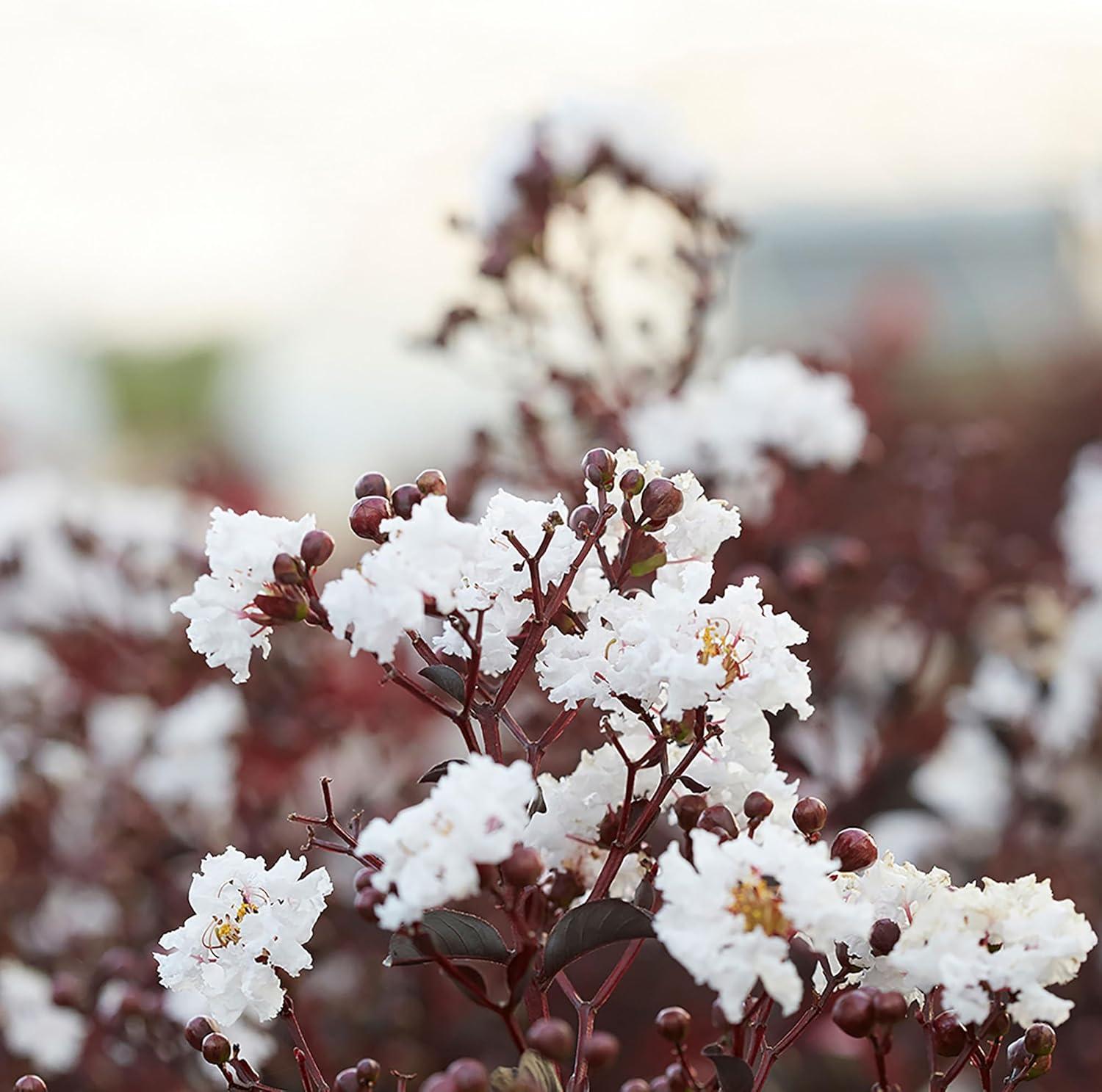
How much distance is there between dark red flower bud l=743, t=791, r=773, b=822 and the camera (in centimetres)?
71

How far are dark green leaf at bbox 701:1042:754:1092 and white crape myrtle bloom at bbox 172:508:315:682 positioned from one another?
330 millimetres

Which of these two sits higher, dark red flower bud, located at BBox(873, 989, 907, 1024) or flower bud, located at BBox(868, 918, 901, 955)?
flower bud, located at BBox(868, 918, 901, 955)

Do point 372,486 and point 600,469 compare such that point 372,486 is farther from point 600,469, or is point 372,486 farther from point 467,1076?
point 467,1076

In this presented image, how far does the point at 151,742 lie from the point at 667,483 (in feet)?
4.08

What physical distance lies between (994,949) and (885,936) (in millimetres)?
56

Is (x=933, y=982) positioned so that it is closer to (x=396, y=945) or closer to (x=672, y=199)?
(x=396, y=945)

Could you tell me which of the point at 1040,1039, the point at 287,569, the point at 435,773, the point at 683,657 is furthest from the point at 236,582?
the point at 1040,1039

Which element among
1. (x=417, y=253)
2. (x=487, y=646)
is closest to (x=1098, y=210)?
(x=487, y=646)

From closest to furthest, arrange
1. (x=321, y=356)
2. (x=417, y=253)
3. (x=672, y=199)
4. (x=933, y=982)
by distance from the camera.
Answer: (x=933, y=982) < (x=672, y=199) < (x=417, y=253) < (x=321, y=356)

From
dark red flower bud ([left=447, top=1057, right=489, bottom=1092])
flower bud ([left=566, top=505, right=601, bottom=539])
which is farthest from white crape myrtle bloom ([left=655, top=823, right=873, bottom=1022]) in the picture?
flower bud ([left=566, top=505, right=601, bottom=539])

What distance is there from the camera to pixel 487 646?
0.77m

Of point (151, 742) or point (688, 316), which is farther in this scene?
point (151, 742)

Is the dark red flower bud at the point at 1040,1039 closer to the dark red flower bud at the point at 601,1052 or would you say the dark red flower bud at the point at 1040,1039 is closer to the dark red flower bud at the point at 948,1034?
the dark red flower bud at the point at 948,1034

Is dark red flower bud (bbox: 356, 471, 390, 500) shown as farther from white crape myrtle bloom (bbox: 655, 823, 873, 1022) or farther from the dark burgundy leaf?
white crape myrtle bloom (bbox: 655, 823, 873, 1022)
